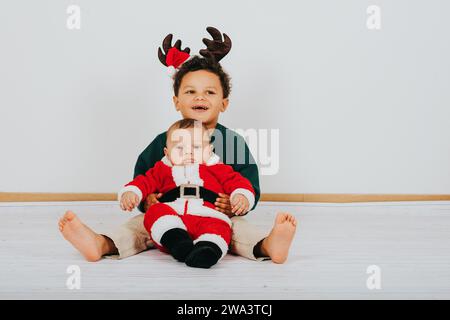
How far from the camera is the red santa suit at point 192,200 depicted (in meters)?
1.06

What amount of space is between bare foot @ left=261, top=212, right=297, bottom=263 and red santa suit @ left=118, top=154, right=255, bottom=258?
82mm

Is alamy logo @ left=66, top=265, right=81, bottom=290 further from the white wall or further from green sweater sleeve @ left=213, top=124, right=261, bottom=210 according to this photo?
the white wall

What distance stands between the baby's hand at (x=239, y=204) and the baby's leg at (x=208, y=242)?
1.4 inches

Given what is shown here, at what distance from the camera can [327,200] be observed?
6.49 ft

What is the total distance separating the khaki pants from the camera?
1.10 meters

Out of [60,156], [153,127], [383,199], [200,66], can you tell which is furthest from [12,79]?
[383,199]

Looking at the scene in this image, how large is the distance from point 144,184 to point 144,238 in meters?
0.12

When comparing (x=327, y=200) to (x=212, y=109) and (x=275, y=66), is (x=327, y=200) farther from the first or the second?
(x=212, y=109)

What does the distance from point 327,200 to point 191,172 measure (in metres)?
0.94

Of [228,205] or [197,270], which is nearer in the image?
[197,270]

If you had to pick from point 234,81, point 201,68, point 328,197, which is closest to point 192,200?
point 201,68

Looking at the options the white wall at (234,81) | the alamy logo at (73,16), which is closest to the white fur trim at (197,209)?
the white wall at (234,81)

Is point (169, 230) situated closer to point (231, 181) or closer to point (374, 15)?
point (231, 181)

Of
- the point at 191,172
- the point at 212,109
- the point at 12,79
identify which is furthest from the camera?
the point at 12,79
